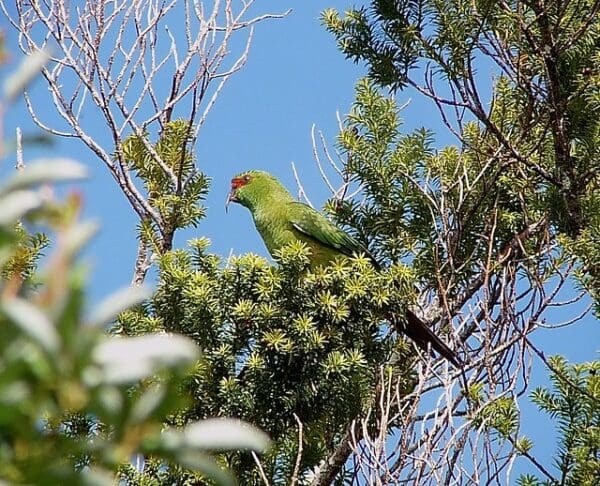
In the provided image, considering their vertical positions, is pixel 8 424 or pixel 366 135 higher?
pixel 366 135

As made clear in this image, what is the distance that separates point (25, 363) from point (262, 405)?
2.43 meters

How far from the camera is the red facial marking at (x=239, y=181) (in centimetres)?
396

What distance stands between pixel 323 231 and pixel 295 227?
188 millimetres

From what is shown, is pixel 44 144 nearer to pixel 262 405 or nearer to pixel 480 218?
pixel 262 405

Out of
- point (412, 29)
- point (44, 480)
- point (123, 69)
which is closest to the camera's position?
point (44, 480)

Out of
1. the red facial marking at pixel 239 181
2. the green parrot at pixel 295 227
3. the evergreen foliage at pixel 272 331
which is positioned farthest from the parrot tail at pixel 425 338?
the red facial marking at pixel 239 181

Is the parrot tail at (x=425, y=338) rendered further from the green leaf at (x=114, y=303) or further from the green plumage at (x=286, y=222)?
the green leaf at (x=114, y=303)

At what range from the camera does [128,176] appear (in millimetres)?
3697

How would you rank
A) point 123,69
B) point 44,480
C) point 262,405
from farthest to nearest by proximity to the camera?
point 123,69
point 262,405
point 44,480

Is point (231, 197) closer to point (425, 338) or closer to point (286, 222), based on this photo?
point (286, 222)

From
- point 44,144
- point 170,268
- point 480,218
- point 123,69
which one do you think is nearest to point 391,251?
point 480,218

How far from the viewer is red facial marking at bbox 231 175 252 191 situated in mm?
3957

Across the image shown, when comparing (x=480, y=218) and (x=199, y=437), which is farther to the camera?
(x=480, y=218)

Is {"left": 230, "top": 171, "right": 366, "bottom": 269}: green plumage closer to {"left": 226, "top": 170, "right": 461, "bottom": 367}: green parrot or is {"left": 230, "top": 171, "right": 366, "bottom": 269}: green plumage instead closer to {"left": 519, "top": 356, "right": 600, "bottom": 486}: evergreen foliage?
{"left": 226, "top": 170, "right": 461, "bottom": 367}: green parrot
